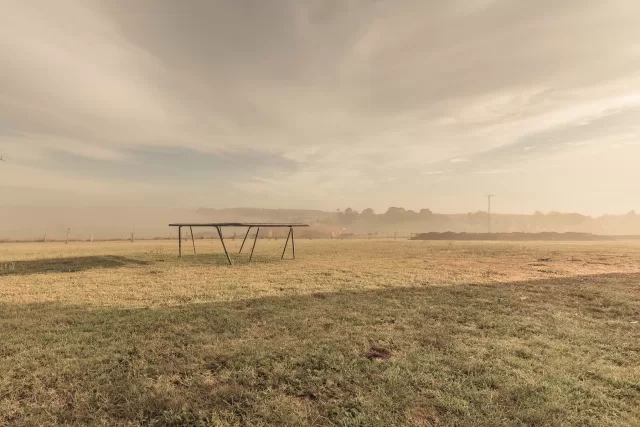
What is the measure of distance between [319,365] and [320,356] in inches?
10.2

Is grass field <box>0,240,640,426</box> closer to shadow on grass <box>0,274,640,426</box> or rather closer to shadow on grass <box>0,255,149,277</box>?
shadow on grass <box>0,274,640,426</box>

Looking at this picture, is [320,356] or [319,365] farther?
[320,356]

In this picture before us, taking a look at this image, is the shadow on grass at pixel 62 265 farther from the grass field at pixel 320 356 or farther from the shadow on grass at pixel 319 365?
the shadow on grass at pixel 319 365

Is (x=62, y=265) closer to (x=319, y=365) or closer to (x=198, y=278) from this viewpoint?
(x=198, y=278)

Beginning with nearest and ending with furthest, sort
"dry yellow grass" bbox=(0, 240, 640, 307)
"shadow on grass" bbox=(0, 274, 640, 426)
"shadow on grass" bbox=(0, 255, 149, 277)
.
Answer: "shadow on grass" bbox=(0, 274, 640, 426) < "dry yellow grass" bbox=(0, 240, 640, 307) < "shadow on grass" bbox=(0, 255, 149, 277)

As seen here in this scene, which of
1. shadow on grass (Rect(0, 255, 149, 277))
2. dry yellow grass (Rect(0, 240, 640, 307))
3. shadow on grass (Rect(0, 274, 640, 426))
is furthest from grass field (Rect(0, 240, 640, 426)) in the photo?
shadow on grass (Rect(0, 255, 149, 277))

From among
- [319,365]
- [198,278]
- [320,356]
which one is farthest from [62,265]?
[319,365]

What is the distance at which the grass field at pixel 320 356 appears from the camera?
11.6 ft

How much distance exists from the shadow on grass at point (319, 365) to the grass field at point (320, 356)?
2 cm

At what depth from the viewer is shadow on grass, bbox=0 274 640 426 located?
3.50 m

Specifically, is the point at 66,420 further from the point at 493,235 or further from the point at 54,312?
the point at 493,235

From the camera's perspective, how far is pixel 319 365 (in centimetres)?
461

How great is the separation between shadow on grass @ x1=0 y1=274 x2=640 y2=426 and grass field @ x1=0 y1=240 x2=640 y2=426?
0.02 meters

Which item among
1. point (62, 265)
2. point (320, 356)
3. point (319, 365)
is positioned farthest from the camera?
point (62, 265)
